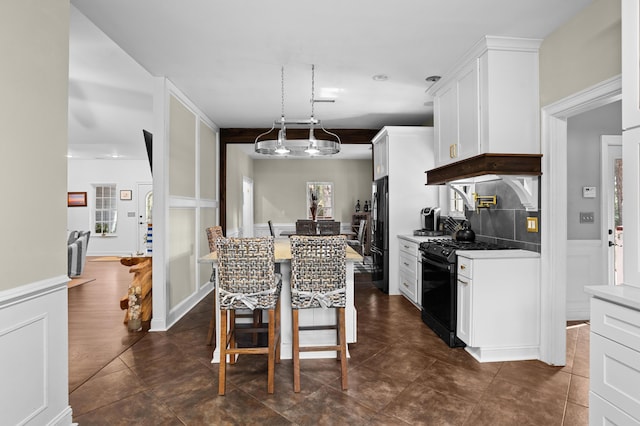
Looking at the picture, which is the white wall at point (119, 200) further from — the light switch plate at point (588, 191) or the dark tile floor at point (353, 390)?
the light switch plate at point (588, 191)

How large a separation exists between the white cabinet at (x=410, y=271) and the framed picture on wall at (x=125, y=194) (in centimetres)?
775

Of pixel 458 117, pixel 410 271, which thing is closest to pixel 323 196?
pixel 410 271

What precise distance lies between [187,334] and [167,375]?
0.93 m

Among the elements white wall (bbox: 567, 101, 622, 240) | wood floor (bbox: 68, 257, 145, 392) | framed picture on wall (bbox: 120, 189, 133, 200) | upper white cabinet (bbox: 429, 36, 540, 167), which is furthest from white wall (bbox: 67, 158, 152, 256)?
white wall (bbox: 567, 101, 622, 240)

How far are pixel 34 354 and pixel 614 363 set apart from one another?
8.99 feet

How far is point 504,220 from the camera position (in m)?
3.46

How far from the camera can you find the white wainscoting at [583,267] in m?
3.99

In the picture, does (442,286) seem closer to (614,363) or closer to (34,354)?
(614,363)

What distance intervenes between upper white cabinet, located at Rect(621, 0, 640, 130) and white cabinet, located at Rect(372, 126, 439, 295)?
3475 millimetres

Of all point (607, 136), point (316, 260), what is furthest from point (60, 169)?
point (607, 136)

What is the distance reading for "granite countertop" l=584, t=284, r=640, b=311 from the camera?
148 cm

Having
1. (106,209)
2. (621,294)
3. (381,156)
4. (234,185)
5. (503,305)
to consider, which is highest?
(381,156)

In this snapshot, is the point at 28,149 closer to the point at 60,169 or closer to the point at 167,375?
the point at 60,169

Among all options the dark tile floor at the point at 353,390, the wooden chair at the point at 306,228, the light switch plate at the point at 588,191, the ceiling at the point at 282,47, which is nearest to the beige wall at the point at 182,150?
the ceiling at the point at 282,47
